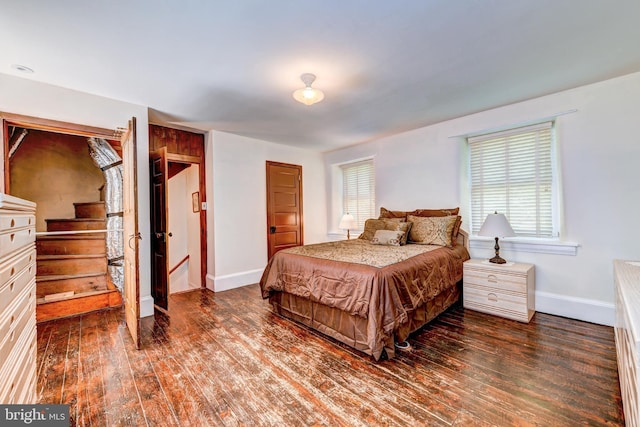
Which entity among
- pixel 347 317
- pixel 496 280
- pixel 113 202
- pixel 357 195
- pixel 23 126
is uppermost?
pixel 23 126

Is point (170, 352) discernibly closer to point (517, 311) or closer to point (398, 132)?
point (517, 311)

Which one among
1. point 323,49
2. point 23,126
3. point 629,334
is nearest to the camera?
point 629,334

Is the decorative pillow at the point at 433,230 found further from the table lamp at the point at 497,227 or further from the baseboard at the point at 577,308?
the baseboard at the point at 577,308

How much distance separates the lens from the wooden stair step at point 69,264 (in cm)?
333

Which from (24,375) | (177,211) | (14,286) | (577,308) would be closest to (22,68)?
(14,286)

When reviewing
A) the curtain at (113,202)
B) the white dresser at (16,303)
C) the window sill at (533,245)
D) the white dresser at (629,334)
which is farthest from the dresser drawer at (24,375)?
the window sill at (533,245)

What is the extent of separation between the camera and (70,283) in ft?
11.0

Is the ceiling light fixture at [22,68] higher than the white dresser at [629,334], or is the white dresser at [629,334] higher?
the ceiling light fixture at [22,68]

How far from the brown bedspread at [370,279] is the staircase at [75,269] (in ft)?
6.85

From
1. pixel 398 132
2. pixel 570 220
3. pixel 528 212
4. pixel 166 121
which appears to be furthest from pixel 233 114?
pixel 570 220

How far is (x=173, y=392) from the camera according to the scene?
1.77 metres

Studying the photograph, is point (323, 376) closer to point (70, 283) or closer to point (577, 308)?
point (577, 308)

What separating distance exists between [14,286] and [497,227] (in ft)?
11.7

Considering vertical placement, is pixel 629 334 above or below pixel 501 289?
above
